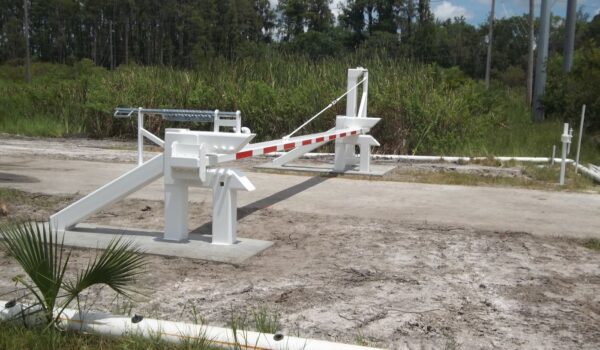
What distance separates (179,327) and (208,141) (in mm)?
2665

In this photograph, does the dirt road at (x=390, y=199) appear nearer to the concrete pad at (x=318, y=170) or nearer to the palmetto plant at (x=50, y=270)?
the concrete pad at (x=318, y=170)

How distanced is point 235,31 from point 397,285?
247 feet

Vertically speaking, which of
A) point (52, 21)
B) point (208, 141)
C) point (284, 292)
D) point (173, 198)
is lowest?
point (284, 292)

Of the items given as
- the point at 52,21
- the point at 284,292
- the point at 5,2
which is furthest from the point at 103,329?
the point at 5,2

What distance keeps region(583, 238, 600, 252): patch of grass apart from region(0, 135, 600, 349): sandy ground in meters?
0.12

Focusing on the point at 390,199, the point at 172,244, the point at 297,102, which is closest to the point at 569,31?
the point at 297,102

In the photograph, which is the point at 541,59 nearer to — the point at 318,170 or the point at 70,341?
the point at 318,170

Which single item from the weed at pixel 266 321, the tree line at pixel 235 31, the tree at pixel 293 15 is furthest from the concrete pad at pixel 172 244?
the tree at pixel 293 15

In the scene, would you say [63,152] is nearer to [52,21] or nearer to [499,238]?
[499,238]

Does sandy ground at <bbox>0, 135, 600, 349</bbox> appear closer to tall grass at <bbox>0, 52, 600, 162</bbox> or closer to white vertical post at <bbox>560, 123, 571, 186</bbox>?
white vertical post at <bbox>560, 123, 571, 186</bbox>

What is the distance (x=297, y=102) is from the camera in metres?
16.4

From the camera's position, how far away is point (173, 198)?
634 centimetres

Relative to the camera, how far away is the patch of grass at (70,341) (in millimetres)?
3695

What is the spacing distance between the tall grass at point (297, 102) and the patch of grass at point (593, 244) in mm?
7759
